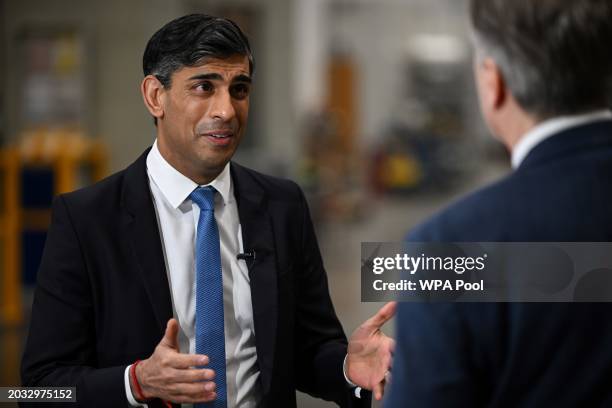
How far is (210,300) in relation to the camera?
46.9 inches

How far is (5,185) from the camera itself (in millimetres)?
5203

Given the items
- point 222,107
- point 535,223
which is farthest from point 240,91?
point 535,223

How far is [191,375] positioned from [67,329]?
0.63 ft

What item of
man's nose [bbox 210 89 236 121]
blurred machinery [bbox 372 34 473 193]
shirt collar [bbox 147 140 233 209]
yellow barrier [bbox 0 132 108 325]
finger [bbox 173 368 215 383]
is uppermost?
blurred machinery [bbox 372 34 473 193]

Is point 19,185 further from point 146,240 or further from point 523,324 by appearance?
point 523,324

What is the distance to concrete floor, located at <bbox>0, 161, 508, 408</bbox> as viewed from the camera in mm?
2832

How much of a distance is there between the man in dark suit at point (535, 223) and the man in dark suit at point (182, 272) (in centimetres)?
33

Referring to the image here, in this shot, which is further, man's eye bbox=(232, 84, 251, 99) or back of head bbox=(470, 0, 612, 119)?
man's eye bbox=(232, 84, 251, 99)

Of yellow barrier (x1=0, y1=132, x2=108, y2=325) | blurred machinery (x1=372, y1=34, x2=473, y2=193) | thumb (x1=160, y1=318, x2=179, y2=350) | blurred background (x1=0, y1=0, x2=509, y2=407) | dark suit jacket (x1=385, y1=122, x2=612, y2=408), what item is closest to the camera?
dark suit jacket (x1=385, y1=122, x2=612, y2=408)

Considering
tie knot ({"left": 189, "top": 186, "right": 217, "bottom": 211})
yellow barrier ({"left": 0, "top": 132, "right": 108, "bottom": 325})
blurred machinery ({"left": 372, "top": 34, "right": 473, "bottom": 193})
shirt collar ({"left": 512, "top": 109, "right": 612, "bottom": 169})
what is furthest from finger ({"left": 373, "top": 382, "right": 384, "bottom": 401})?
blurred machinery ({"left": 372, "top": 34, "right": 473, "bottom": 193})

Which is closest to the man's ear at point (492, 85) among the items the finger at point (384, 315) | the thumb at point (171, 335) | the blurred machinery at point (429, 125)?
the finger at point (384, 315)

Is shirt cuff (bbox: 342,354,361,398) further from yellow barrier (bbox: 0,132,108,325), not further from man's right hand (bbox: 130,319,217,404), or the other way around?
yellow barrier (bbox: 0,132,108,325)

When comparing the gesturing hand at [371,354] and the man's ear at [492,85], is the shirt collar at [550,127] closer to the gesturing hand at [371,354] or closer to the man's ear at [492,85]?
the man's ear at [492,85]

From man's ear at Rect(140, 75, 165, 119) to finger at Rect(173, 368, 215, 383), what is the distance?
1.11 feet
